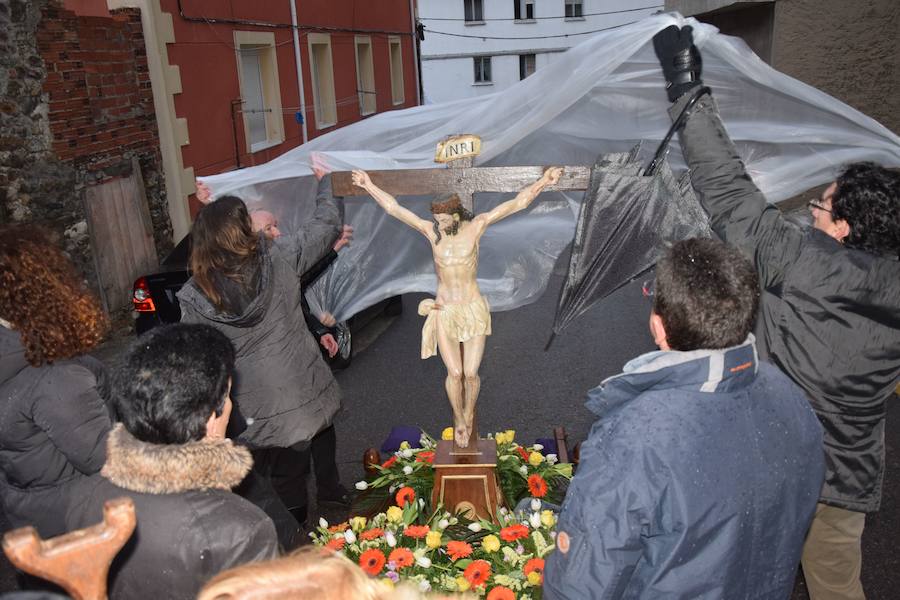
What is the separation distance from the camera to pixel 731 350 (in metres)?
1.57

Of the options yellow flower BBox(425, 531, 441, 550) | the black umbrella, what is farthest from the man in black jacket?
yellow flower BBox(425, 531, 441, 550)

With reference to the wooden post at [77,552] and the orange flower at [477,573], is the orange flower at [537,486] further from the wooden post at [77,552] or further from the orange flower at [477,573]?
the wooden post at [77,552]

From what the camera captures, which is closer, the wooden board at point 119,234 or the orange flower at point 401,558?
the orange flower at point 401,558

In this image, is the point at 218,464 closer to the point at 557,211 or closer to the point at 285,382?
the point at 285,382

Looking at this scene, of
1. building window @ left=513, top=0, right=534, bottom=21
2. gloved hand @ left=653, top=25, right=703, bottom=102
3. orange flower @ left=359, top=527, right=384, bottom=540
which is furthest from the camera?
building window @ left=513, top=0, right=534, bottom=21

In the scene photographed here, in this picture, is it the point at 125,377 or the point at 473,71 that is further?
the point at 473,71

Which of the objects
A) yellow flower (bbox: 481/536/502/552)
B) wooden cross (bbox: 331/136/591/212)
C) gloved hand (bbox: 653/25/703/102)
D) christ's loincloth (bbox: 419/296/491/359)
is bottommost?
yellow flower (bbox: 481/536/502/552)

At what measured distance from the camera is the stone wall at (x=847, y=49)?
17.7ft

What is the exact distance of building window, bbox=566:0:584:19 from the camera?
30.7m

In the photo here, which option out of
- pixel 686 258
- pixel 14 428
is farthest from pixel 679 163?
pixel 14 428

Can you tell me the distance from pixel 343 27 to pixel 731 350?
13413 millimetres

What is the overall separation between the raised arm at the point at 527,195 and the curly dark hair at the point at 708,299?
1.40 m

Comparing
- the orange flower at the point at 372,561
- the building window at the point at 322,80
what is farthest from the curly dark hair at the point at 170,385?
the building window at the point at 322,80

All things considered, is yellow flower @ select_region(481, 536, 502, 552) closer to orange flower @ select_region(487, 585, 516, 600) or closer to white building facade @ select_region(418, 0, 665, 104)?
orange flower @ select_region(487, 585, 516, 600)
